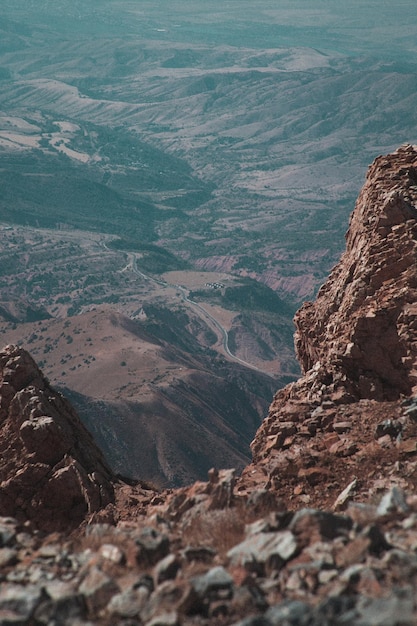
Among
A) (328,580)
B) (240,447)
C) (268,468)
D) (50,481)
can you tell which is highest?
(328,580)

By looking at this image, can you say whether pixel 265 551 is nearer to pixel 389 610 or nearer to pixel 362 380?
pixel 389 610

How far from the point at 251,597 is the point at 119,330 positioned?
140 meters

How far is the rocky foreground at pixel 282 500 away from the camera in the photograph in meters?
10.1

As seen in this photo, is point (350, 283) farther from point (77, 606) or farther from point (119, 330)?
point (119, 330)

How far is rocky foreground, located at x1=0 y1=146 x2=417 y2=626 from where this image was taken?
33.1ft

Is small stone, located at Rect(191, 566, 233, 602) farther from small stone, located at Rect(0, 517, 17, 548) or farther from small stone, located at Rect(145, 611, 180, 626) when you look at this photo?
small stone, located at Rect(0, 517, 17, 548)

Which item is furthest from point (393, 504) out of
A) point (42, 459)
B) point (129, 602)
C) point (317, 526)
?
point (42, 459)

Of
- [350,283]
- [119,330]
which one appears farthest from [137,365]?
[350,283]

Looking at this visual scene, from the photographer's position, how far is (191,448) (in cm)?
10756

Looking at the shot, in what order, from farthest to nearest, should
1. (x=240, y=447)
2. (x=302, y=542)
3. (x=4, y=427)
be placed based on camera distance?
(x=240, y=447) → (x=4, y=427) → (x=302, y=542)

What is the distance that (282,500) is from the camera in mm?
15586

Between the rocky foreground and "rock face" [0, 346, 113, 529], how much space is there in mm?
47

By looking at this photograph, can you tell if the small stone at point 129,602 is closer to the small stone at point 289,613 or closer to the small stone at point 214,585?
the small stone at point 214,585

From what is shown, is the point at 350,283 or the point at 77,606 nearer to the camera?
the point at 77,606
